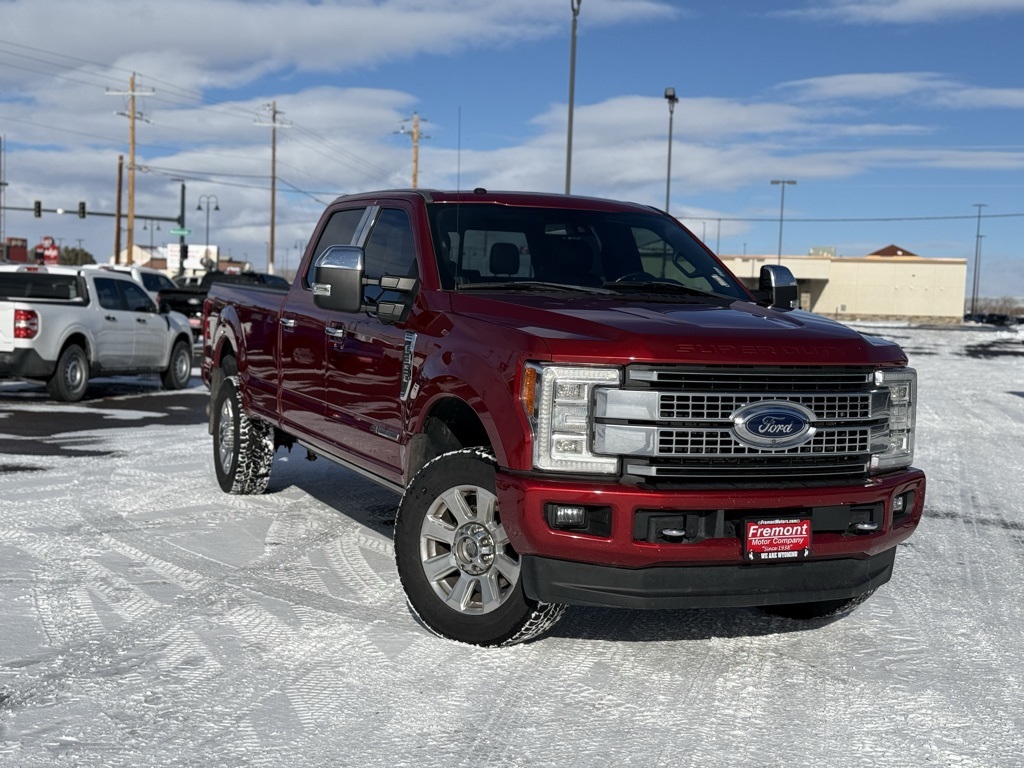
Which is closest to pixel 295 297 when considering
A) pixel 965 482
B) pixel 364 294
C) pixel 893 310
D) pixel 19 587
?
pixel 364 294

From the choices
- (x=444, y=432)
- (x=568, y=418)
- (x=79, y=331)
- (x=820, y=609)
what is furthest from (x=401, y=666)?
(x=79, y=331)

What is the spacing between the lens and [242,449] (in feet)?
27.4

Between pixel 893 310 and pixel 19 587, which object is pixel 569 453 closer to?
pixel 19 587

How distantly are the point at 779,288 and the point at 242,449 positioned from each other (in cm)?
404

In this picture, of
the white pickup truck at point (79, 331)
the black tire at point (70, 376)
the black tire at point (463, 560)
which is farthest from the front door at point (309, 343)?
the black tire at point (70, 376)

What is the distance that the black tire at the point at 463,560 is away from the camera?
4.79 meters

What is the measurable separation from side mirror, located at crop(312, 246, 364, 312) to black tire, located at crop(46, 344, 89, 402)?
11005 mm

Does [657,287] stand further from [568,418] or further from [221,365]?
[221,365]

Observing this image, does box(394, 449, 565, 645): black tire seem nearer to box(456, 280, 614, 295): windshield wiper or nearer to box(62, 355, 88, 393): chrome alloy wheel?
box(456, 280, 614, 295): windshield wiper

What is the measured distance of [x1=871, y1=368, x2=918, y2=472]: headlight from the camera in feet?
16.4

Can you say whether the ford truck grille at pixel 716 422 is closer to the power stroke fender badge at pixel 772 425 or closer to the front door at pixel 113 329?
the power stroke fender badge at pixel 772 425

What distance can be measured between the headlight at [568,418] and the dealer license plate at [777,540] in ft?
1.98

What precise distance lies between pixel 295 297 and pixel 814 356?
3808mm

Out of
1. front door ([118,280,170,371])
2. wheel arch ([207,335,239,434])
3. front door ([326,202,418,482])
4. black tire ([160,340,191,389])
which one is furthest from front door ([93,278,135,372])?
front door ([326,202,418,482])
